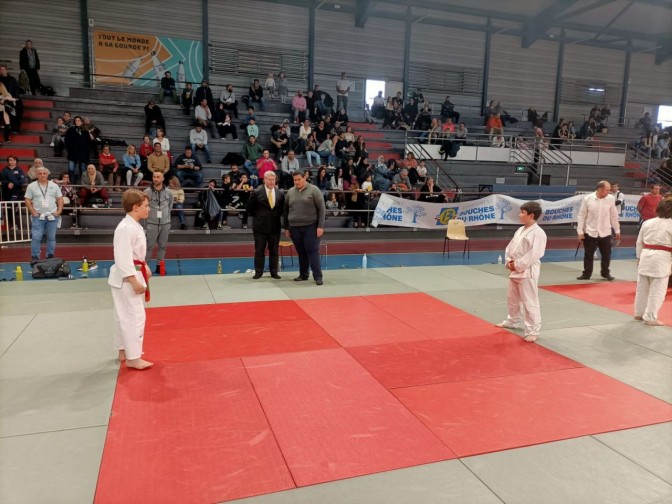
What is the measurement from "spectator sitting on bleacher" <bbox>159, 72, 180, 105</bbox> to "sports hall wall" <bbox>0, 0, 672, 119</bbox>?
9.04 ft

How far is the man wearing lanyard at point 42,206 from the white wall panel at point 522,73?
73.8 feet

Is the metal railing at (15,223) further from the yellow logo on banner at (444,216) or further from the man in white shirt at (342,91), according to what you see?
the man in white shirt at (342,91)

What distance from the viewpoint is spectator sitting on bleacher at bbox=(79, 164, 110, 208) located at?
13.1 meters

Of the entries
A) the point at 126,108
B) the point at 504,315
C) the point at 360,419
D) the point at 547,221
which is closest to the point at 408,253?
the point at 547,221

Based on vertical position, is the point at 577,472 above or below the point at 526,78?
below

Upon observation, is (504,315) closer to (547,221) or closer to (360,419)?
(360,419)

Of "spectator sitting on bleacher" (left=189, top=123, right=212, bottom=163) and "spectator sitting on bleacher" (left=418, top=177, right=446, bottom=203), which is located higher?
"spectator sitting on bleacher" (left=189, top=123, right=212, bottom=163)

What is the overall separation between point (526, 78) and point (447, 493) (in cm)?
2797

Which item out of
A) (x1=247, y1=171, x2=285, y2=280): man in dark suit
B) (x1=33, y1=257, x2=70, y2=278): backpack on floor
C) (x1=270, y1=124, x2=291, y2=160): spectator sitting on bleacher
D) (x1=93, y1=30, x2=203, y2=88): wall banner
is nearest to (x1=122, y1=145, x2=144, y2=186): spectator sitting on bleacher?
(x1=270, y1=124, x2=291, y2=160): spectator sitting on bleacher

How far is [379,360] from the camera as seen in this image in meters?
5.34

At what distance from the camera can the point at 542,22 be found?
24.9 meters

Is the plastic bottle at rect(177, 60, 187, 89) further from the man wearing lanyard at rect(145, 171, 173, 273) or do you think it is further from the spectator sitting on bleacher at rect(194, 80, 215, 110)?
the man wearing lanyard at rect(145, 171, 173, 273)

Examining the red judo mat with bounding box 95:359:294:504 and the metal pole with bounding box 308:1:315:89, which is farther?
the metal pole with bounding box 308:1:315:89

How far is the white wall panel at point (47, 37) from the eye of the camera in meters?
19.0
